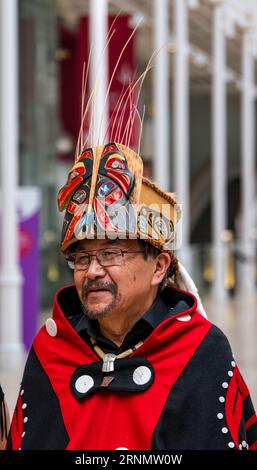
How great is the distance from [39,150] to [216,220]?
469 centimetres

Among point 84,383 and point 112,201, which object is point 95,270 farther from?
point 84,383

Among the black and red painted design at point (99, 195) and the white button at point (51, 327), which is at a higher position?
the black and red painted design at point (99, 195)

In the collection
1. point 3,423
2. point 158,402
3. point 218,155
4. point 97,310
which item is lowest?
point 3,423

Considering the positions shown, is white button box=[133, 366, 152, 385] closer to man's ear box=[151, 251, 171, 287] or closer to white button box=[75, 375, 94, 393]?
white button box=[75, 375, 94, 393]

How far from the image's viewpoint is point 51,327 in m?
2.71

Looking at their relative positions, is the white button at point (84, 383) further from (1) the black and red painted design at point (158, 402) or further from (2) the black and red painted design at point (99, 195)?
(2) the black and red painted design at point (99, 195)

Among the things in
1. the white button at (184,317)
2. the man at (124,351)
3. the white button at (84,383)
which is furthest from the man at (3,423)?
the white button at (184,317)

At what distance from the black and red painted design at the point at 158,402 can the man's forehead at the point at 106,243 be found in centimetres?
22

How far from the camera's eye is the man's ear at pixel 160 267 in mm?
2719

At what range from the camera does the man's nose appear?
2574 mm

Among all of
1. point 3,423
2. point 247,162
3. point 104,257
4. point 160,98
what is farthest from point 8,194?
point 247,162

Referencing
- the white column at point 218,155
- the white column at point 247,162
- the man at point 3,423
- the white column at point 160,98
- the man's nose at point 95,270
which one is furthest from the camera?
the white column at point 247,162

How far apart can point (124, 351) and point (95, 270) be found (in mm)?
231

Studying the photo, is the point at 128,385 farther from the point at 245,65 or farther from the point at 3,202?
the point at 245,65
